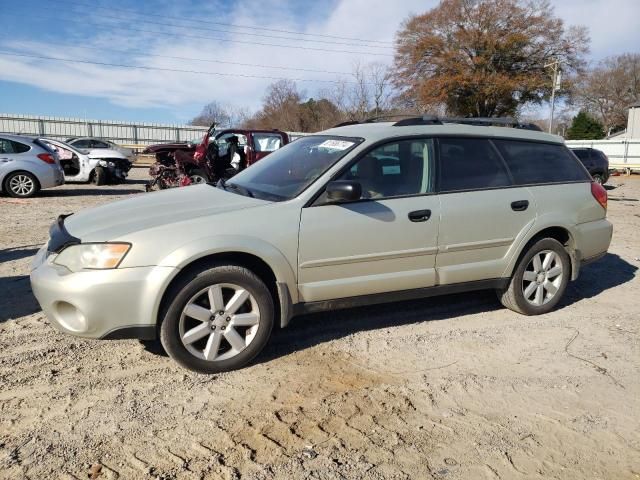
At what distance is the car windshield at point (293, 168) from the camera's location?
13.3 ft

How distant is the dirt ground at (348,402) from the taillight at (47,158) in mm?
9058

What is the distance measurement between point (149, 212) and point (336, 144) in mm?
1558

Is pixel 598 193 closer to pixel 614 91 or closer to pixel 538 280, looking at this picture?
pixel 538 280

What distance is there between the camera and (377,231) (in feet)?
13.1

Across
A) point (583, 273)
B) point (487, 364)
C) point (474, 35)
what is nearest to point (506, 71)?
point (474, 35)

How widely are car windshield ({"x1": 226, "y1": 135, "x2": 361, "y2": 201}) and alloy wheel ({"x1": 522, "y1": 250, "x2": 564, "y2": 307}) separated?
6.72 ft

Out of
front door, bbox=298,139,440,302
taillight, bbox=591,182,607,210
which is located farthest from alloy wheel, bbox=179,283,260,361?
taillight, bbox=591,182,607,210

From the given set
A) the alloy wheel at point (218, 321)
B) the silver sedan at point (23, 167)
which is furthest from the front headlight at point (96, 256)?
the silver sedan at point (23, 167)

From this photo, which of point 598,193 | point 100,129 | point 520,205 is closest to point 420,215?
point 520,205

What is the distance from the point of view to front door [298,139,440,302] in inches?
152

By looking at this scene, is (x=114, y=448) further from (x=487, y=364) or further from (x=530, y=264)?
(x=530, y=264)

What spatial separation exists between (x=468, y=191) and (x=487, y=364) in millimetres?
1422

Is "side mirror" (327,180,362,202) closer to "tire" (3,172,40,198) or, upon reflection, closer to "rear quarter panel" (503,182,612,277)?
"rear quarter panel" (503,182,612,277)

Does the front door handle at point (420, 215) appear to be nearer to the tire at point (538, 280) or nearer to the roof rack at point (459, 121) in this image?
the roof rack at point (459, 121)
